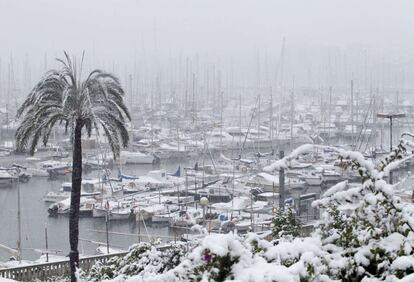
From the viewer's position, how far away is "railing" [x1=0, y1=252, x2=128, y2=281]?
44.1ft

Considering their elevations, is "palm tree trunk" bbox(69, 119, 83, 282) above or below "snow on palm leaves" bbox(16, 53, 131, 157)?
below

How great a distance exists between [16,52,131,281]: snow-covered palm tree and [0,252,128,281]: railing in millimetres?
1156

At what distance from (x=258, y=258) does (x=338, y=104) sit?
108 metres

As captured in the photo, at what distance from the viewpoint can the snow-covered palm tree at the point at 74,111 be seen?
1280 cm

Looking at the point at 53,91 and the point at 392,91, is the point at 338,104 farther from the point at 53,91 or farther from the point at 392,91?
the point at 53,91

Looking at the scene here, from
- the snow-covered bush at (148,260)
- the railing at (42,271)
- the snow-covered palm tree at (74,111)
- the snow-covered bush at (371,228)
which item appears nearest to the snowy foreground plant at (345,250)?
the snow-covered bush at (371,228)

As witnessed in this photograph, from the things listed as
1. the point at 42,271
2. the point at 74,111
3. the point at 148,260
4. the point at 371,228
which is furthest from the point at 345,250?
the point at 42,271

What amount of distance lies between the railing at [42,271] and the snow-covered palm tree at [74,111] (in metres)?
1.16

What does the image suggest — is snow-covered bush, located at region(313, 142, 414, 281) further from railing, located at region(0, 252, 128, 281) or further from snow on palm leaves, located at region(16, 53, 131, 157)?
railing, located at region(0, 252, 128, 281)

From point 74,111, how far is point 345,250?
9.07 meters

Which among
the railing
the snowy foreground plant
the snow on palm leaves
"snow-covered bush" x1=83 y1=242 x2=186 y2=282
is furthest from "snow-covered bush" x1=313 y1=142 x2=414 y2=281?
the railing

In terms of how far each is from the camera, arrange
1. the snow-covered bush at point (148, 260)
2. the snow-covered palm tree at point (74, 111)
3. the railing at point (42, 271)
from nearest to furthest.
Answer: the snow-covered bush at point (148, 260), the snow-covered palm tree at point (74, 111), the railing at point (42, 271)

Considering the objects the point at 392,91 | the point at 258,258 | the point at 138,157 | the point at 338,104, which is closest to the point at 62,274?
the point at 258,258

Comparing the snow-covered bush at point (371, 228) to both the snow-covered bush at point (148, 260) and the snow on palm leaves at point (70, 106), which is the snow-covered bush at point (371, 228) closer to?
the snow-covered bush at point (148, 260)
